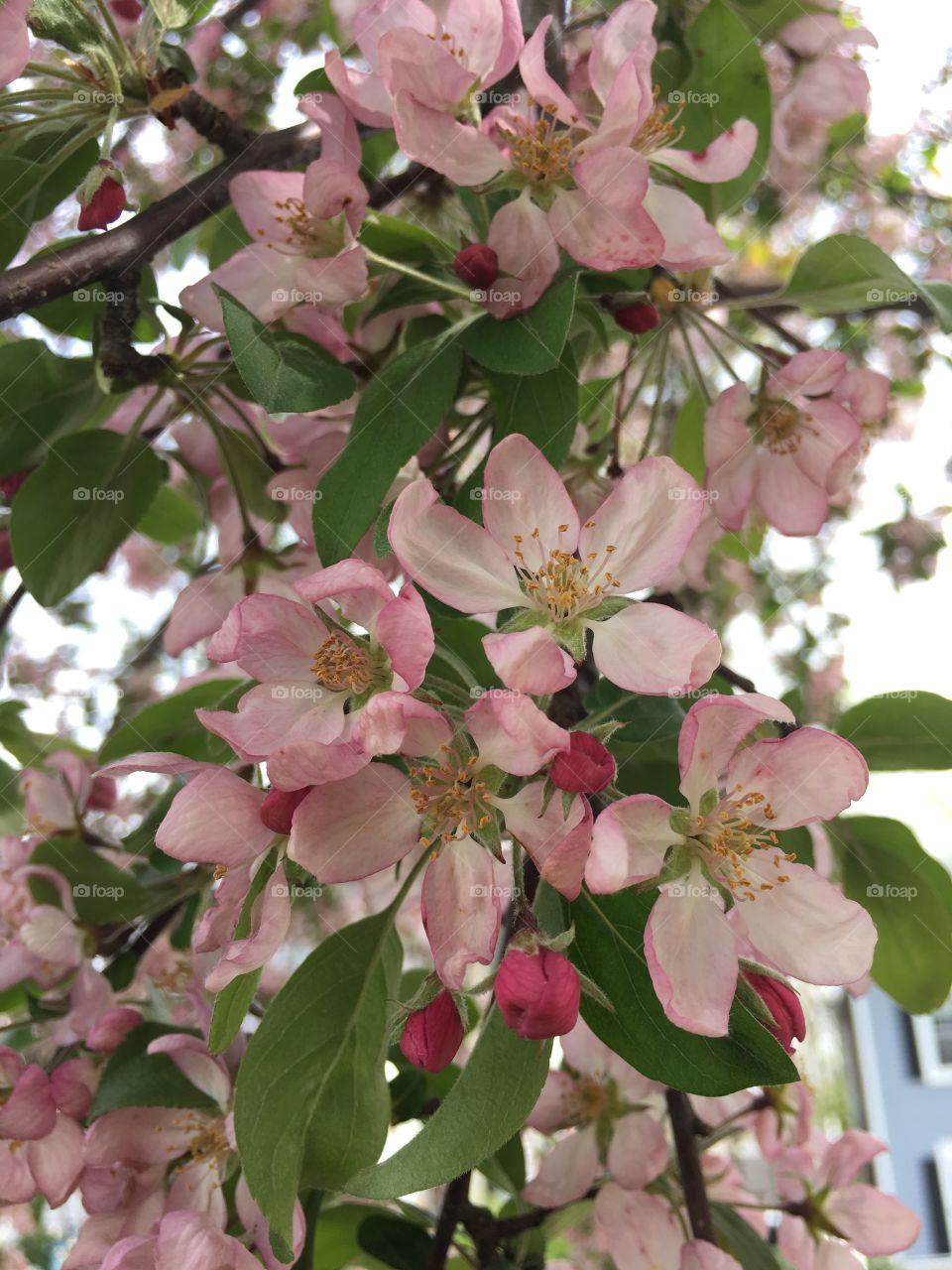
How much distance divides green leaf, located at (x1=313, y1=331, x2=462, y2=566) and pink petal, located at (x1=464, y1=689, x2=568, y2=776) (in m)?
0.24

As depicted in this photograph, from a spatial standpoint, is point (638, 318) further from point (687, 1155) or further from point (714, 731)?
point (687, 1155)

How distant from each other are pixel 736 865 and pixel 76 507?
785mm

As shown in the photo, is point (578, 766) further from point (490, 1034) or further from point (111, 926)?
point (111, 926)

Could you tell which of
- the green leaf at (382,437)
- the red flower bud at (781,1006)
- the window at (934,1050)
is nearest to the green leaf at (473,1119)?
the red flower bud at (781,1006)

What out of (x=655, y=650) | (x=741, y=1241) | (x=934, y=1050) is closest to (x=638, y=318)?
(x=655, y=650)

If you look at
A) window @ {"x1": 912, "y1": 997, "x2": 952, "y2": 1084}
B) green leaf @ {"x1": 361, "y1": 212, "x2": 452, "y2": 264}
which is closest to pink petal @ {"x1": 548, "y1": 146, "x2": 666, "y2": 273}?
green leaf @ {"x1": 361, "y1": 212, "x2": 452, "y2": 264}

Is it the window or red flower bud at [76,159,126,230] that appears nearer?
red flower bud at [76,159,126,230]

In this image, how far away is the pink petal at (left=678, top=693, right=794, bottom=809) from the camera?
0.65m

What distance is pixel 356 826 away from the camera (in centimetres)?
68

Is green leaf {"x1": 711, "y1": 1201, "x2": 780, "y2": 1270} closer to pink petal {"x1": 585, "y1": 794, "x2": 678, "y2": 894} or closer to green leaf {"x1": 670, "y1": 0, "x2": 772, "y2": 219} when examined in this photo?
pink petal {"x1": 585, "y1": 794, "x2": 678, "y2": 894}

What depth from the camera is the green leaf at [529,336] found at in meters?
0.82

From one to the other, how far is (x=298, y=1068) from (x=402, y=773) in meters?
0.24

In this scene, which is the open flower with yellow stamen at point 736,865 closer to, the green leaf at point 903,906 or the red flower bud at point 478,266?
the green leaf at point 903,906

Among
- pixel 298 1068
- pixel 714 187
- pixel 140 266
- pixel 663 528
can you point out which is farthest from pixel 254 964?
pixel 714 187
